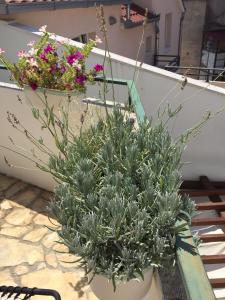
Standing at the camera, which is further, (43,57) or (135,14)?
(135,14)

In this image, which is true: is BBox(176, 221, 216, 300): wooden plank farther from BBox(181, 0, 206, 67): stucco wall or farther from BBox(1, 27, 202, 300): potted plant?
BBox(181, 0, 206, 67): stucco wall

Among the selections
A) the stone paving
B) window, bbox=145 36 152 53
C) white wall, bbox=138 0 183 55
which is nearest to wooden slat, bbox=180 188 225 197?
the stone paving

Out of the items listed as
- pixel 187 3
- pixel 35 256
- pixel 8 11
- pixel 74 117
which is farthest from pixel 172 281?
pixel 187 3

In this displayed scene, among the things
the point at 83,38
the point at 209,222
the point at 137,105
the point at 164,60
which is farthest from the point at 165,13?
the point at 137,105

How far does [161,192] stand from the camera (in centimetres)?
221

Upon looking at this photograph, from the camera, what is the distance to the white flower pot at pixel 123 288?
230cm

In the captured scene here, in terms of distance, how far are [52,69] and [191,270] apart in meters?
2.67

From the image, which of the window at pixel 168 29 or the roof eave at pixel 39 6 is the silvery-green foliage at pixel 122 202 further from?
the window at pixel 168 29

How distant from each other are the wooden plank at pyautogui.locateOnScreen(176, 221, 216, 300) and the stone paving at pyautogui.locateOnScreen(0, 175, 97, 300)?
5.84 ft

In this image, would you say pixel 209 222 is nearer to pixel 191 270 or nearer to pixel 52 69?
pixel 52 69

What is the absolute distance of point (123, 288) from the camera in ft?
7.59

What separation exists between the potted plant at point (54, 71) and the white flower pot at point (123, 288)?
2.04 m

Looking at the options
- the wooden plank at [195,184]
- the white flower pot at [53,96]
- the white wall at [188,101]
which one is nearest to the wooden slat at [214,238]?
the wooden plank at [195,184]

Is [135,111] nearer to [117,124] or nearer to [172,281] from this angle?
[117,124]
